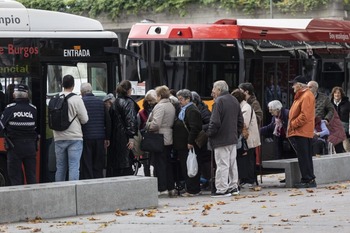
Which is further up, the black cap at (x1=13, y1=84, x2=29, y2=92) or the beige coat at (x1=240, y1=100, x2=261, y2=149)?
the black cap at (x1=13, y1=84, x2=29, y2=92)

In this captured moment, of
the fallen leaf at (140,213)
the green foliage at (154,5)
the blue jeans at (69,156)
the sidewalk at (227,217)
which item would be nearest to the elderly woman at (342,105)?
the sidewalk at (227,217)

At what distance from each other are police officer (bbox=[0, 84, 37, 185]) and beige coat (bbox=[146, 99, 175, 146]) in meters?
2.03

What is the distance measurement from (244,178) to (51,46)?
3.74 metres

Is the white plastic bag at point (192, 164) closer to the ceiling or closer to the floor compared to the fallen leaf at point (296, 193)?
closer to the ceiling

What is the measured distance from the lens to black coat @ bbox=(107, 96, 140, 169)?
58.4 ft

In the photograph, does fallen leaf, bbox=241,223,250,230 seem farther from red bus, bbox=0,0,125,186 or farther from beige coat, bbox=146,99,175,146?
red bus, bbox=0,0,125,186

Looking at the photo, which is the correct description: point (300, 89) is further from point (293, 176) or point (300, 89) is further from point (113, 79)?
point (113, 79)

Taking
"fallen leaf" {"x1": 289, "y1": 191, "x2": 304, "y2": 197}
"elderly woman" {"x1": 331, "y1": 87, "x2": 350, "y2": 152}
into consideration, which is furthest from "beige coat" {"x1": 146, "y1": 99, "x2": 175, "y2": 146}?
"elderly woman" {"x1": 331, "y1": 87, "x2": 350, "y2": 152}

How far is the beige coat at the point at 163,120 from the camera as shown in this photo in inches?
694

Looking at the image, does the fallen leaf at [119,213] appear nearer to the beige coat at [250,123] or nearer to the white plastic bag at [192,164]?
the white plastic bag at [192,164]

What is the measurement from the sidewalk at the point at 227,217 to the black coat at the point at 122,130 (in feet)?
3.05

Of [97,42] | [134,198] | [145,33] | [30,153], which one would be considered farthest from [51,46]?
[145,33]

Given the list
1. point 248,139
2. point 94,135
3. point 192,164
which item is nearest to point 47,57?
point 94,135

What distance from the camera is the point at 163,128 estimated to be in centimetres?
1777
